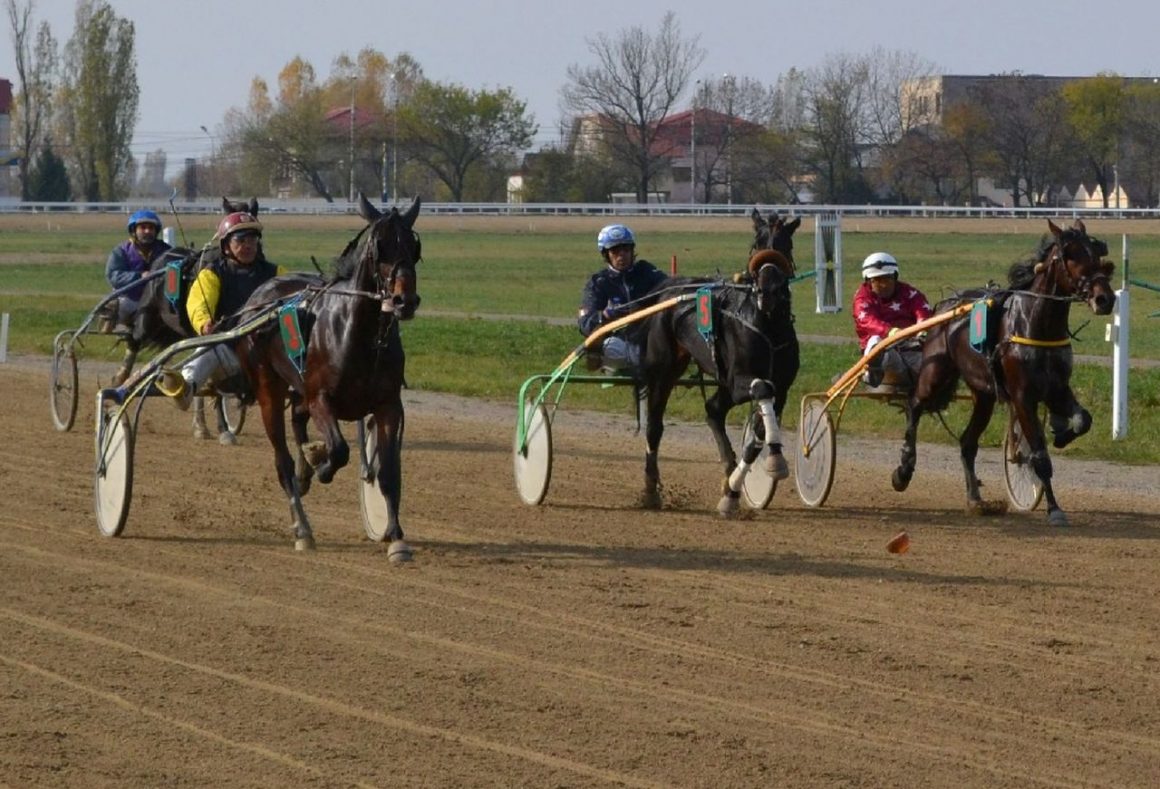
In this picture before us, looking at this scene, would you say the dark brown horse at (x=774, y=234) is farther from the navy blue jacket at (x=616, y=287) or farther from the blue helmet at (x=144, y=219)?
the blue helmet at (x=144, y=219)

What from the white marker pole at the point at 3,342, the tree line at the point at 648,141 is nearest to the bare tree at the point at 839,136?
the tree line at the point at 648,141

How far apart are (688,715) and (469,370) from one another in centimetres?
1391

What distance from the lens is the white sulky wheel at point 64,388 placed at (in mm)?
14695

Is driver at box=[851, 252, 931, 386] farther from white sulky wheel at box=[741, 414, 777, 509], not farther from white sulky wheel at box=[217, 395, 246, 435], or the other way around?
white sulky wheel at box=[217, 395, 246, 435]

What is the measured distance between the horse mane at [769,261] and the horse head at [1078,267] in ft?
4.37

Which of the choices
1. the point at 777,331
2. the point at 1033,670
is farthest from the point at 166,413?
the point at 1033,670

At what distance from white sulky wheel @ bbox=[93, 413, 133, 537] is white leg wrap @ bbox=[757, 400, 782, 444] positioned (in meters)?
3.26

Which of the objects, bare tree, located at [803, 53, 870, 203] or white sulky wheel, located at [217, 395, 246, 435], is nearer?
white sulky wheel, located at [217, 395, 246, 435]

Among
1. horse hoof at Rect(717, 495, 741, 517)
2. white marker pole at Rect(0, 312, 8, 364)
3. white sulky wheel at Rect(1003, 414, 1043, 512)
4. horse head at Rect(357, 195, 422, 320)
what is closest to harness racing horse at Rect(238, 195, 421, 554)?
horse head at Rect(357, 195, 422, 320)

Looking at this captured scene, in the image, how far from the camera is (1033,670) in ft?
22.2

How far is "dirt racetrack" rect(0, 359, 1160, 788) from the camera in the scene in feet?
18.5

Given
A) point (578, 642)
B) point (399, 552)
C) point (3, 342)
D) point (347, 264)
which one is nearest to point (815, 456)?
point (399, 552)

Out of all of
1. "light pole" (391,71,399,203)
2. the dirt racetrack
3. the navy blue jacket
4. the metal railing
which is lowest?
the dirt racetrack

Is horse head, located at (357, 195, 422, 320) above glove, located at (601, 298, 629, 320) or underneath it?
above
